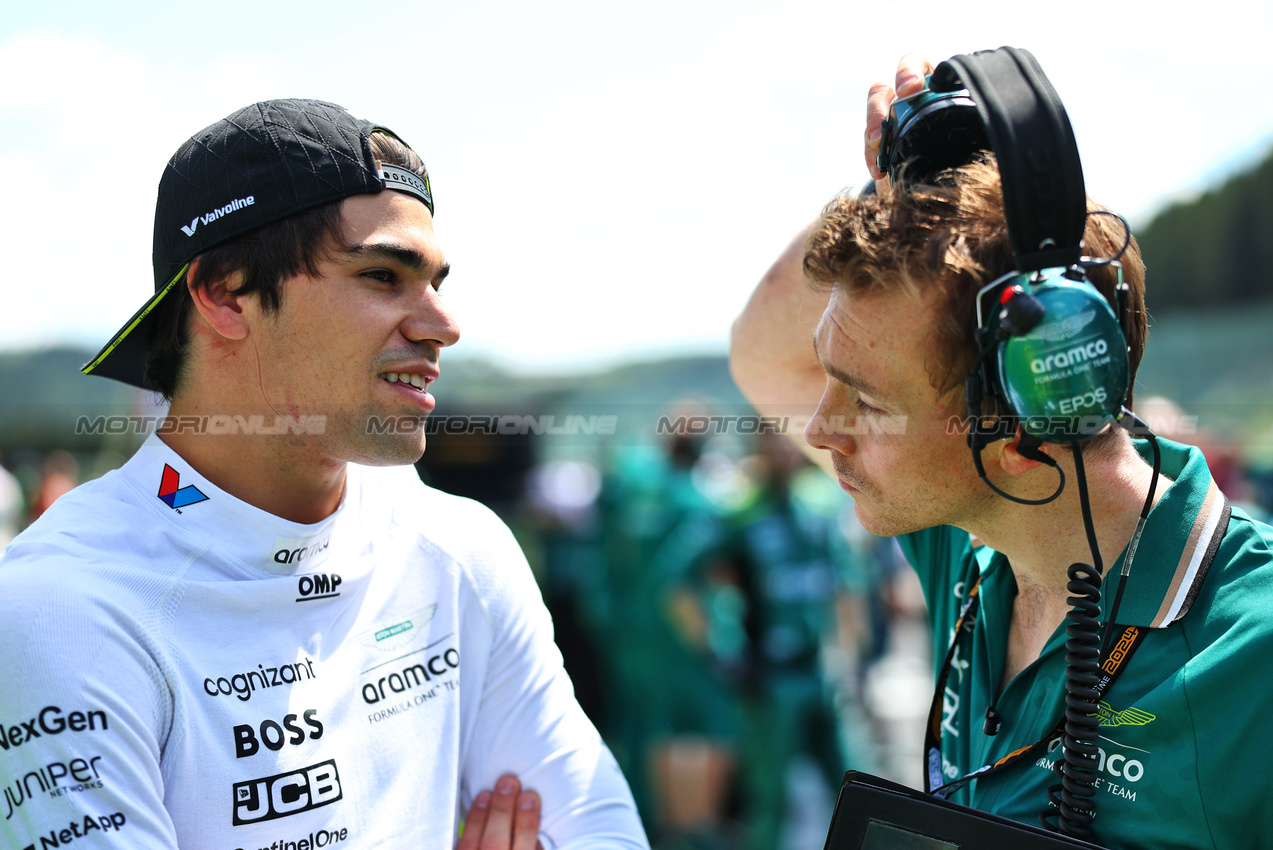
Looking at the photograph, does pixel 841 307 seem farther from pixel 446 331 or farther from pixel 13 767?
A: pixel 13 767

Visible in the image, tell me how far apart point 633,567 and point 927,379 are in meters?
4.36

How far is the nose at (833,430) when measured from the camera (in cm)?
185

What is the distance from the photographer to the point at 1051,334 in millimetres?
1453

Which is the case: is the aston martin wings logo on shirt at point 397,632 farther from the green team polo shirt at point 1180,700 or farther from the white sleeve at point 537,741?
the green team polo shirt at point 1180,700

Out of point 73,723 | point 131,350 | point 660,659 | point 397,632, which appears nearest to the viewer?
point 73,723

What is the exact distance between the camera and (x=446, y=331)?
6.45ft

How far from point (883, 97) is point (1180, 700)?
122cm

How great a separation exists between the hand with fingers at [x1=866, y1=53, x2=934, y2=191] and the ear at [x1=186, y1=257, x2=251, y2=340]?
128 cm

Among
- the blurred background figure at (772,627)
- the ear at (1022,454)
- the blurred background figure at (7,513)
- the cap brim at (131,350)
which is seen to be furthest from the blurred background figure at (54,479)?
the ear at (1022,454)

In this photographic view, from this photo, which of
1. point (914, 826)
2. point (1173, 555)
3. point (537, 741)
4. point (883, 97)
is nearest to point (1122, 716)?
point (1173, 555)

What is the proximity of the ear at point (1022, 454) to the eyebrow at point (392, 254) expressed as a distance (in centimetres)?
117

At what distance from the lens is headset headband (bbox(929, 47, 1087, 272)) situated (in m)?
1.46

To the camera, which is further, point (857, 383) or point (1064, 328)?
point (857, 383)

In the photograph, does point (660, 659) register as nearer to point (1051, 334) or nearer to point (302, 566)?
point (302, 566)
